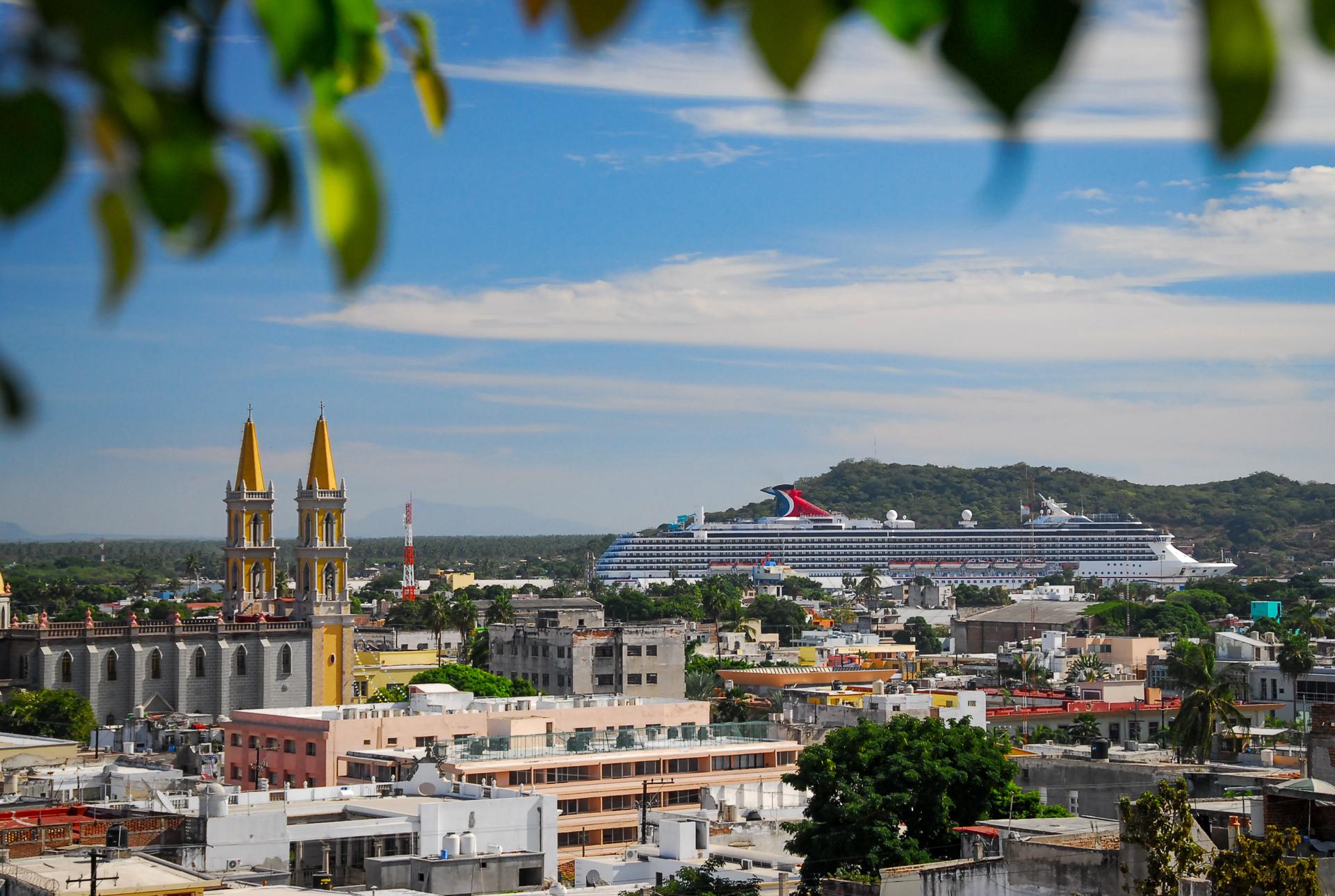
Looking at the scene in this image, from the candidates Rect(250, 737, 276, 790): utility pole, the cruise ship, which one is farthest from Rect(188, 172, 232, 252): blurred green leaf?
the cruise ship

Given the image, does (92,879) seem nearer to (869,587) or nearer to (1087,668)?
(1087,668)

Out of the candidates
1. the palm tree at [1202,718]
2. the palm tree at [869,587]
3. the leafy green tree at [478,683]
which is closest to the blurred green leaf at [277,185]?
the palm tree at [1202,718]

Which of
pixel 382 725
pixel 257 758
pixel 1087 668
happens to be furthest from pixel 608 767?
pixel 1087 668

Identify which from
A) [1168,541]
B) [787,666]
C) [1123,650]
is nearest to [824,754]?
[787,666]

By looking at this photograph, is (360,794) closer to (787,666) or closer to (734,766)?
(734,766)

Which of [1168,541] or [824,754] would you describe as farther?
[1168,541]
